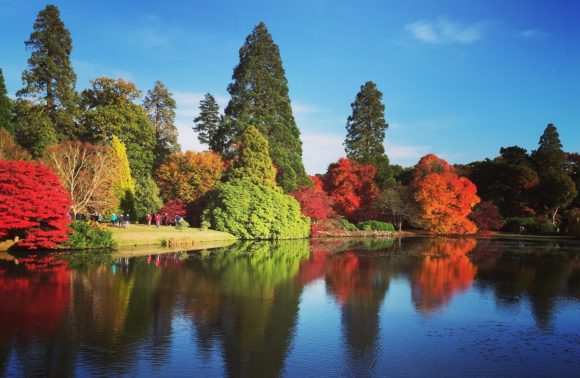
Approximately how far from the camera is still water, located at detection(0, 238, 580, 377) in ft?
32.4

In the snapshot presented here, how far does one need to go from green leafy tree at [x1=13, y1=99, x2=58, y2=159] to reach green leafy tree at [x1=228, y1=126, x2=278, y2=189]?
16.0 m

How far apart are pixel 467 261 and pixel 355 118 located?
40280 millimetres

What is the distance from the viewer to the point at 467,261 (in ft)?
92.4

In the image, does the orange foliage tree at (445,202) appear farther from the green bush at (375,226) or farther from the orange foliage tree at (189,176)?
the orange foliage tree at (189,176)

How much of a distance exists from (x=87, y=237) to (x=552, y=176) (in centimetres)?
4835

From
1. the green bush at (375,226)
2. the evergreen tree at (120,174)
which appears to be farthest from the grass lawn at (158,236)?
the green bush at (375,226)

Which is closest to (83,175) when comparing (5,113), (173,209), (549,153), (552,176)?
(173,209)

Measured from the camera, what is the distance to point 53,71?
143ft

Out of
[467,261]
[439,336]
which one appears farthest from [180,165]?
[439,336]

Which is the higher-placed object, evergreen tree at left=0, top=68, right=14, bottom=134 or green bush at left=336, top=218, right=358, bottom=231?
evergreen tree at left=0, top=68, right=14, bottom=134

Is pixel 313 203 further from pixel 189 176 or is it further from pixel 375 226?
pixel 189 176

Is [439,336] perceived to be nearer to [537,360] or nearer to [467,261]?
[537,360]

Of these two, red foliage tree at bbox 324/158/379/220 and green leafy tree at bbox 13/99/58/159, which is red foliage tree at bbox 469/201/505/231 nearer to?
red foliage tree at bbox 324/158/379/220

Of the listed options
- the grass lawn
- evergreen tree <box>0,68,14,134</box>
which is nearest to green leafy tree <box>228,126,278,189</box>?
the grass lawn
